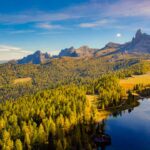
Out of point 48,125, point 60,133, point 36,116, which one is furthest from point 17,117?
point 60,133

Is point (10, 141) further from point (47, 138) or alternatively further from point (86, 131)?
point (86, 131)

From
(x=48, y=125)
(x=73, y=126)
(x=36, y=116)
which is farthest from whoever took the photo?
(x=36, y=116)

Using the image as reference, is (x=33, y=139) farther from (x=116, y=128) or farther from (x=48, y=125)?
(x=116, y=128)

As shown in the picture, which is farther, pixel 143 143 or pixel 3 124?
pixel 3 124

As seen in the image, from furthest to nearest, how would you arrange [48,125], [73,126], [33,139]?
[73,126], [48,125], [33,139]

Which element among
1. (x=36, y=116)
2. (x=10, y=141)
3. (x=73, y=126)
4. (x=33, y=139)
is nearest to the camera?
(x=10, y=141)

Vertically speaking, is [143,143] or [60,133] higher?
[60,133]

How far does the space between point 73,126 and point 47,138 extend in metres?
26.9

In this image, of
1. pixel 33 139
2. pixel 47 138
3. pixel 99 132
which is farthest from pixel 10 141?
pixel 99 132

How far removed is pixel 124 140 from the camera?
550ft

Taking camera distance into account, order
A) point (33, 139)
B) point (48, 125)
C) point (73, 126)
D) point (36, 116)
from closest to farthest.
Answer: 1. point (33, 139)
2. point (48, 125)
3. point (73, 126)
4. point (36, 116)

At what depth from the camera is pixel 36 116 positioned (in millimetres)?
193125

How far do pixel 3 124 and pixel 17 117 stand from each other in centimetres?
1991

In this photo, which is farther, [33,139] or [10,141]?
[33,139]
